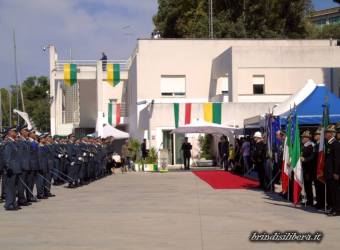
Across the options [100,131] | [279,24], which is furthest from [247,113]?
[279,24]

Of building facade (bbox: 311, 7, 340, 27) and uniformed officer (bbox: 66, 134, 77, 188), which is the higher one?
building facade (bbox: 311, 7, 340, 27)

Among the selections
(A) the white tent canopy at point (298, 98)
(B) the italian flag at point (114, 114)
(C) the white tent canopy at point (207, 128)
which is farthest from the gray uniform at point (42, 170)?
(B) the italian flag at point (114, 114)

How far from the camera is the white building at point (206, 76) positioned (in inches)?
1558

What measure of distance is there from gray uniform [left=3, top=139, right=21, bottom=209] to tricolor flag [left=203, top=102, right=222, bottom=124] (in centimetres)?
2324

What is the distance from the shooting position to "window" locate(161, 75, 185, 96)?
45.6 metres

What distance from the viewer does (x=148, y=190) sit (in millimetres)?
21547

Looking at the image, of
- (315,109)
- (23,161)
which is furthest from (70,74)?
(23,161)

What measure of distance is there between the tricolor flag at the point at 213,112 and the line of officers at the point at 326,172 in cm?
2193

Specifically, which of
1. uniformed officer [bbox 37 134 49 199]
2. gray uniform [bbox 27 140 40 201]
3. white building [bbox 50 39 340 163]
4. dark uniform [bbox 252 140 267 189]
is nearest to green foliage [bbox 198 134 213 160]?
white building [bbox 50 39 340 163]

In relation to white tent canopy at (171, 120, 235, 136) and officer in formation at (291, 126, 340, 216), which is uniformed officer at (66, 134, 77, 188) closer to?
officer in formation at (291, 126, 340, 216)

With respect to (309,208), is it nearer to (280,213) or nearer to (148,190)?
(280,213)

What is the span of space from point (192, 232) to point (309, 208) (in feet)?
16.3

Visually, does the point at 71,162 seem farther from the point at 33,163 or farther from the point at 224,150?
the point at 224,150

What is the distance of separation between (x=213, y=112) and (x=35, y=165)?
73.0ft
